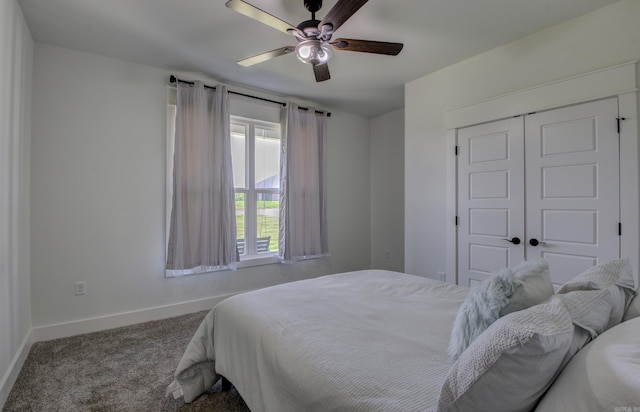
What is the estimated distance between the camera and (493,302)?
3.01ft

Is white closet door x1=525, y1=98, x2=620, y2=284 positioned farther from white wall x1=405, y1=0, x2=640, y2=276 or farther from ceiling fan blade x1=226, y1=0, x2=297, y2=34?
ceiling fan blade x1=226, y1=0, x2=297, y2=34

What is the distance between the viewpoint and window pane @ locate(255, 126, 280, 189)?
151 inches

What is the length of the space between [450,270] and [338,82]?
8.15ft

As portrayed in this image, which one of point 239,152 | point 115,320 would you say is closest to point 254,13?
point 239,152

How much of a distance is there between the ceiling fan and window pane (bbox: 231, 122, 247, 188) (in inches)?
56.1

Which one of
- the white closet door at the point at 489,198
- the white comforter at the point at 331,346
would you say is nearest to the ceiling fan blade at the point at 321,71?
the white closet door at the point at 489,198

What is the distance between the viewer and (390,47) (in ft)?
6.97

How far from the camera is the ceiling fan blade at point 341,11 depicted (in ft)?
5.37

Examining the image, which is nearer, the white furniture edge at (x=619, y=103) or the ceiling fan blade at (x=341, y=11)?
the ceiling fan blade at (x=341, y=11)

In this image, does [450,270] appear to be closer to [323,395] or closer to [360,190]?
[360,190]

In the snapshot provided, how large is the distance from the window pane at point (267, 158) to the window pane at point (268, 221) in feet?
0.52

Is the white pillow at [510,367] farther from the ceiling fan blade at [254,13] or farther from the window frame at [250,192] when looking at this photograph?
the window frame at [250,192]

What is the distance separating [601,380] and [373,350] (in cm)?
66

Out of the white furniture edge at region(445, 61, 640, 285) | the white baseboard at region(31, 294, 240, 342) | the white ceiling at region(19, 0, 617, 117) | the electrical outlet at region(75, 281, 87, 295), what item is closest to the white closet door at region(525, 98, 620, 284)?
the white furniture edge at region(445, 61, 640, 285)
